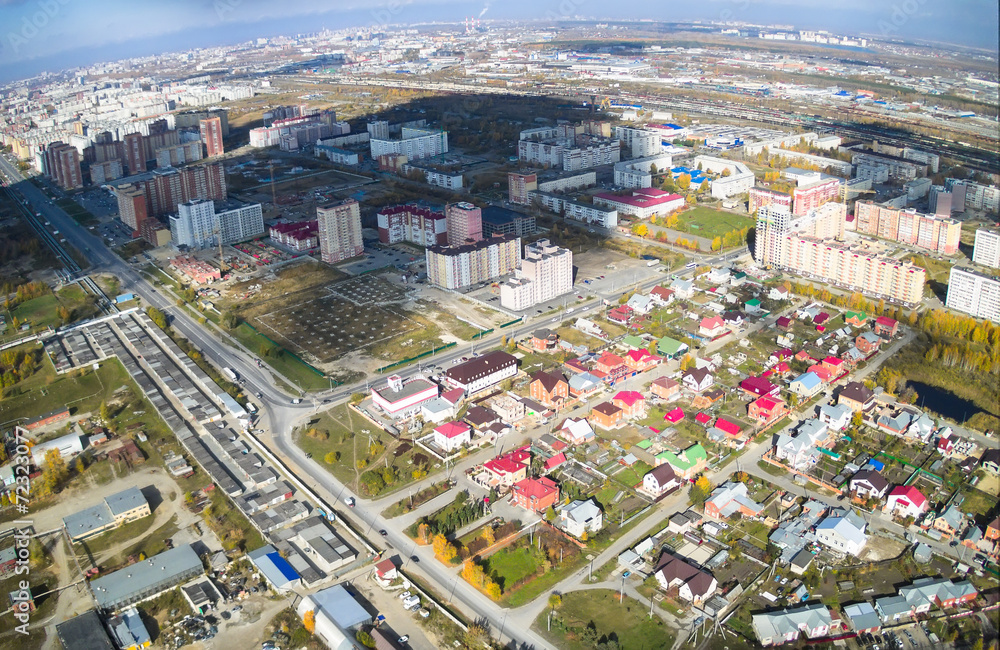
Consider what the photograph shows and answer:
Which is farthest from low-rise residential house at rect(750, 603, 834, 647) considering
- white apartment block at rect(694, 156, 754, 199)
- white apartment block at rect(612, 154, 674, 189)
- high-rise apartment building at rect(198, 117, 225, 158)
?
high-rise apartment building at rect(198, 117, 225, 158)

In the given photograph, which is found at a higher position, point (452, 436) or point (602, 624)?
point (452, 436)

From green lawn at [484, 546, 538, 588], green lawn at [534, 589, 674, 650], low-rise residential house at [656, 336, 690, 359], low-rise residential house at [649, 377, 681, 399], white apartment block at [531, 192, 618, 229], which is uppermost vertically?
white apartment block at [531, 192, 618, 229]

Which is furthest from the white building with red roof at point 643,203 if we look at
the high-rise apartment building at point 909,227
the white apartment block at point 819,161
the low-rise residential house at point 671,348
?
the low-rise residential house at point 671,348

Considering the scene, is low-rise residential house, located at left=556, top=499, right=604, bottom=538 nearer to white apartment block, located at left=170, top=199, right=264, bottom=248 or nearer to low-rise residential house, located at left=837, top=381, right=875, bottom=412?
low-rise residential house, located at left=837, top=381, right=875, bottom=412

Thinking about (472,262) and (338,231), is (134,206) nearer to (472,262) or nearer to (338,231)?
(338,231)

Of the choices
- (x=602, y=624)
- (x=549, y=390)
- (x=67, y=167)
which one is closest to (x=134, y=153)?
(x=67, y=167)

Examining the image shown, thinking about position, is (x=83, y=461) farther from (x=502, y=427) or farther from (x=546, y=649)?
(x=546, y=649)

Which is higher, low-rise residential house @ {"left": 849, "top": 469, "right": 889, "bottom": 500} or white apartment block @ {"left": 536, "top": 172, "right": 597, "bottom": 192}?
white apartment block @ {"left": 536, "top": 172, "right": 597, "bottom": 192}
